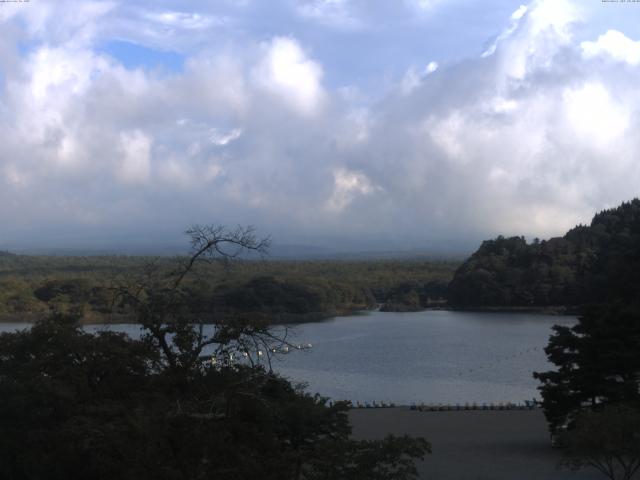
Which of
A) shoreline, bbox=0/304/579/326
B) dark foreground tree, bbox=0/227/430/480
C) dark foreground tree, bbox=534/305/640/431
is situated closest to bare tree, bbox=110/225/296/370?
dark foreground tree, bbox=0/227/430/480

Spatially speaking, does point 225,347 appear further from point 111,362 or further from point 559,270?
point 559,270

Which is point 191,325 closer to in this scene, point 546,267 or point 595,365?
point 595,365

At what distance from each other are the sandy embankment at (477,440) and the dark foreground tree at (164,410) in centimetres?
660

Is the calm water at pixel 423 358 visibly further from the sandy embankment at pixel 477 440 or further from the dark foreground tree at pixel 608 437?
the dark foreground tree at pixel 608 437

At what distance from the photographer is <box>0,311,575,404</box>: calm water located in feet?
100

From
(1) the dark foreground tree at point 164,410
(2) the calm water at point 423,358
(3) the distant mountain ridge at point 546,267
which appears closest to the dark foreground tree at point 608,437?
(1) the dark foreground tree at point 164,410

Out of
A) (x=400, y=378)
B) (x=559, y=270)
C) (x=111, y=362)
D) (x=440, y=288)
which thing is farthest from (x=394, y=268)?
(x=111, y=362)

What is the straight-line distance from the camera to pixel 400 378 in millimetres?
34250

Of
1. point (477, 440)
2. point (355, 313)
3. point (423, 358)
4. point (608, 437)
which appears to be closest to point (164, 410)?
point (608, 437)

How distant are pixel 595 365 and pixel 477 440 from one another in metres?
3.96

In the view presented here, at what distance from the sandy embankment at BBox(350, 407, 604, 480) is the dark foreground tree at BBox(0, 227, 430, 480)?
6.60 meters

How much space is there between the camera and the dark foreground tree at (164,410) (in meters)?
6.94

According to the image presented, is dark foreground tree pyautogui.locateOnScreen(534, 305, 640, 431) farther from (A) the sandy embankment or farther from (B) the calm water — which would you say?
(B) the calm water

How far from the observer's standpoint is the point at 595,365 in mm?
16531
